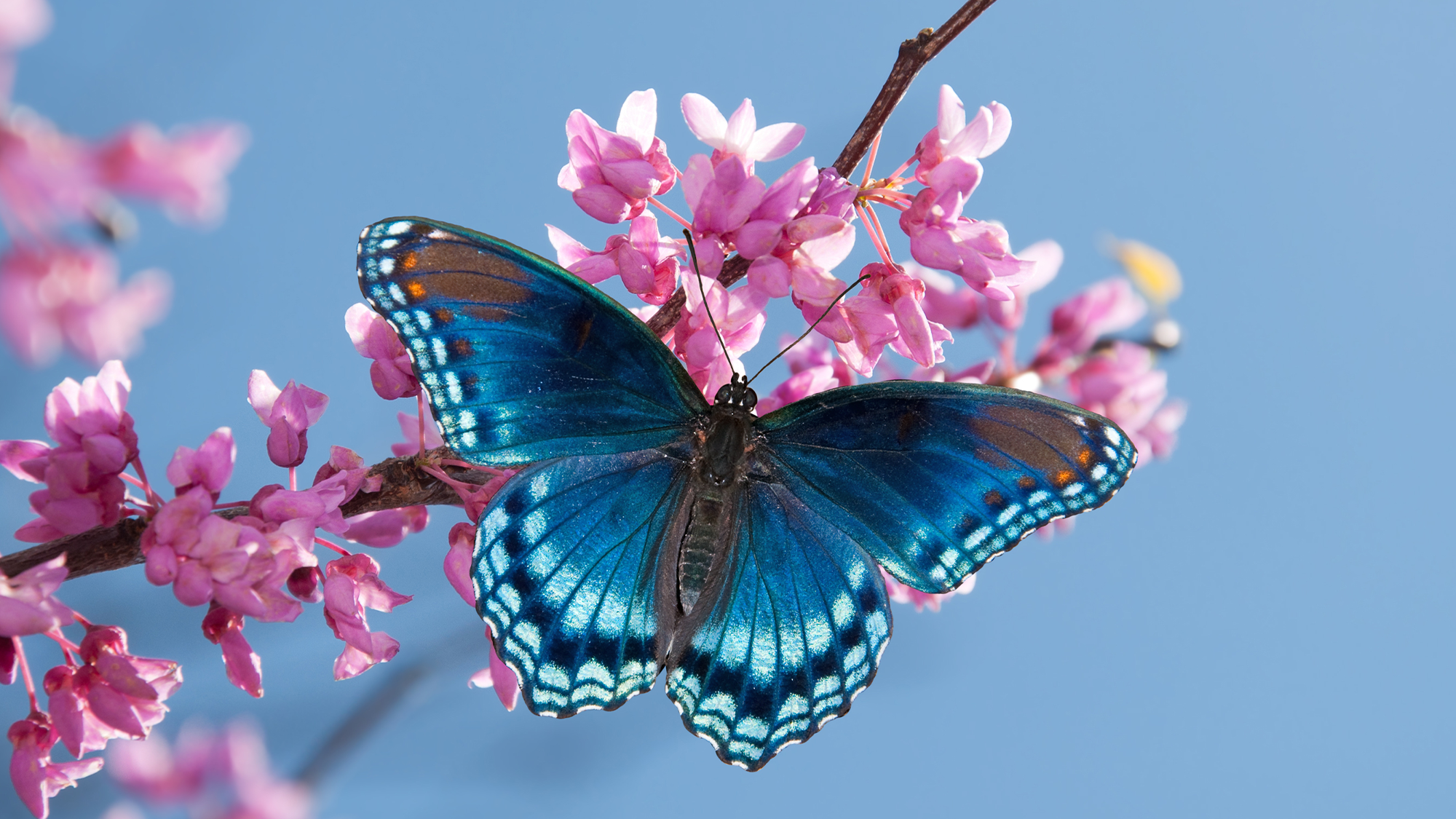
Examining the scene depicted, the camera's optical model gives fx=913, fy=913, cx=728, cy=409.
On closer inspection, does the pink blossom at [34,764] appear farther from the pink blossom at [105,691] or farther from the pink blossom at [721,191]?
the pink blossom at [721,191]

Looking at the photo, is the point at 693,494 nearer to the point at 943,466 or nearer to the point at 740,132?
the point at 943,466

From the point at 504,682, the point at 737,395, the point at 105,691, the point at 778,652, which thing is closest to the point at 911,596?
the point at 778,652

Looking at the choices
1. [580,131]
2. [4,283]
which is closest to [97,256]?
[4,283]

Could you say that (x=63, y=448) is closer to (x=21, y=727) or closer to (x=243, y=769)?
(x=21, y=727)

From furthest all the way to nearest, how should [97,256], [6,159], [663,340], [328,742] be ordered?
[328,742] < [663,340] < [97,256] < [6,159]

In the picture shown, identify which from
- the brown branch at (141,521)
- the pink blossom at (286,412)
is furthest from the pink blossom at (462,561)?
the pink blossom at (286,412)

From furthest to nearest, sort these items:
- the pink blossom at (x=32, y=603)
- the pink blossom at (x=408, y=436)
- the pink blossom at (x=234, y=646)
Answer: the pink blossom at (x=408, y=436) < the pink blossom at (x=234, y=646) < the pink blossom at (x=32, y=603)

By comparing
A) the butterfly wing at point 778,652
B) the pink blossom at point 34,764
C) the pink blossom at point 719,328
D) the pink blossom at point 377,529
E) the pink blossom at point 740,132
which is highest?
the pink blossom at point 740,132
